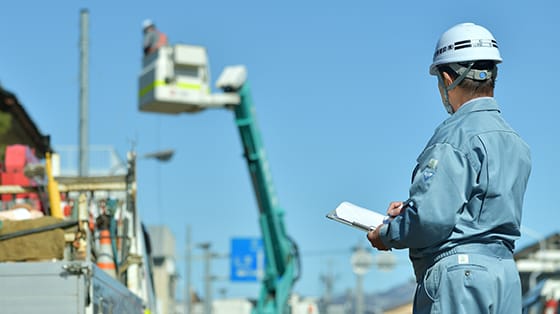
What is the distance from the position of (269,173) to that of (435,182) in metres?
28.2

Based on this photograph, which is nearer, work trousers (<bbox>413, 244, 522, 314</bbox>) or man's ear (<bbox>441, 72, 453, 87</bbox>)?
work trousers (<bbox>413, 244, 522, 314</bbox>)

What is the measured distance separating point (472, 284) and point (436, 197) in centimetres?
34

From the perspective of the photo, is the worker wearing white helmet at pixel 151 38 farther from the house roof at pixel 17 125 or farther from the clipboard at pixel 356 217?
the clipboard at pixel 356 217

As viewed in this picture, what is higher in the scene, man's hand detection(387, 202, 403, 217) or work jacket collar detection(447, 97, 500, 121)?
work jacket collar detection(447, 97, 500, 121)

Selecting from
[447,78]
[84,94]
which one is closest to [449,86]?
[447,78]

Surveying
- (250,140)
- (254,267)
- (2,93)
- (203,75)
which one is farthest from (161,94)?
(254,267)

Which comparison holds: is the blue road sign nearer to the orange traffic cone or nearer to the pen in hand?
the orange traffic cone

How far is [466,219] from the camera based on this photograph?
5.43 meters

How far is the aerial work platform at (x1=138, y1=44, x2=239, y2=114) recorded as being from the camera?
36531 millimetres

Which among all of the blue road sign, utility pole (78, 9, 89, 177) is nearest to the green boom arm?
utility pole (78, 9, 89, 177)

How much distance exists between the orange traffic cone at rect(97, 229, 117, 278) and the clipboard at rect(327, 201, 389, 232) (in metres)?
5.56

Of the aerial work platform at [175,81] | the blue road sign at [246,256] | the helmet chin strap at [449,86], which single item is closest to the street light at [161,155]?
the aerial work platform at [175,81]

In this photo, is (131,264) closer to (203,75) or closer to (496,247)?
(496,247)

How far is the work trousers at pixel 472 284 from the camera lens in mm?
5328
